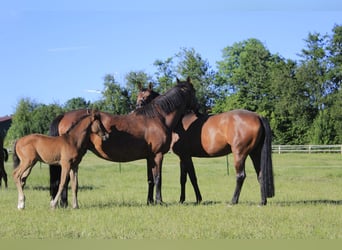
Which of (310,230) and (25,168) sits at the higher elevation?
(25,168)

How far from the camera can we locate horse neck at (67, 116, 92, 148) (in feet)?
31.8

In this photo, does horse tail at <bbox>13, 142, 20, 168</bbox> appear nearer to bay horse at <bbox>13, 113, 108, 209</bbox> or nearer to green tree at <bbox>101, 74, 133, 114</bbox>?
bay horse at <bbox>13, 113, 108, 209</bbox>

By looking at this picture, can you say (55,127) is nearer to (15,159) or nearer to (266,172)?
(15,159)

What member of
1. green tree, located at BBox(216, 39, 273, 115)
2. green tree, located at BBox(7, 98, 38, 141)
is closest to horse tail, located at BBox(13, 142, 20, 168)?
green tree, located at BBox(7, 98, 38, 141)

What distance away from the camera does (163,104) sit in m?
11.1

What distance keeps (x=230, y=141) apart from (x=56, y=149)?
3787mm

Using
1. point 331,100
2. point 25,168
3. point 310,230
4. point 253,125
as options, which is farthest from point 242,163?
point 331,100

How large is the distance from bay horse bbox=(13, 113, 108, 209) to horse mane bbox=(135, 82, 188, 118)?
1.45 metres

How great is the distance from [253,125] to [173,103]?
1827 mm

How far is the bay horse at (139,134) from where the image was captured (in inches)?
414

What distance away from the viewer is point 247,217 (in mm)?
8773

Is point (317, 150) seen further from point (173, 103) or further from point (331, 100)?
point (173, 103)

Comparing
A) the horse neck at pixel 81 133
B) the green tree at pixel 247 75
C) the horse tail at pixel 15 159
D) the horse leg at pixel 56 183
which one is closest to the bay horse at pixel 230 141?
the horse neck at pixel 81 133

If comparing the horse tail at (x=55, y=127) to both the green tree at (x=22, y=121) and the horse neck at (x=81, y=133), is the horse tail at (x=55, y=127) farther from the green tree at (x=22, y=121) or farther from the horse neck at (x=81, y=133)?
the green tree at (x=22, y=121)
